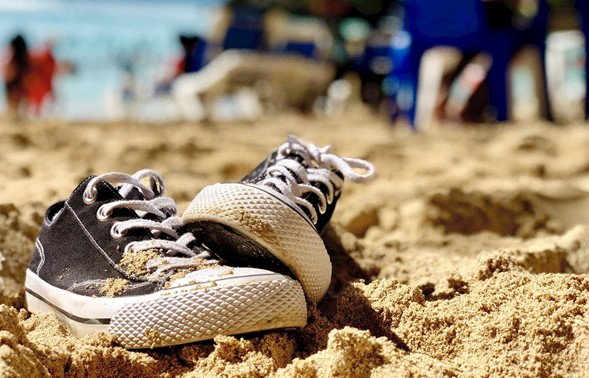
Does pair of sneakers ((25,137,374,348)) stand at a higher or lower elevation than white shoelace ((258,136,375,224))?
lower

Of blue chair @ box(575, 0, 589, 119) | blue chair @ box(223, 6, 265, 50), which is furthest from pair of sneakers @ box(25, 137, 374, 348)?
blue chair @ box(223, 6, 265, 50)

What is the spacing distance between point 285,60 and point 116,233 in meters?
10.5

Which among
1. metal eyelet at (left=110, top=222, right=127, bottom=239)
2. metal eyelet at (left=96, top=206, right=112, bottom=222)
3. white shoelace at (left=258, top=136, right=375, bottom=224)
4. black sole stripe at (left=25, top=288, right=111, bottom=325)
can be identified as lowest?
black sole stripe at (left=25, top=288, right=111, bottom=325)

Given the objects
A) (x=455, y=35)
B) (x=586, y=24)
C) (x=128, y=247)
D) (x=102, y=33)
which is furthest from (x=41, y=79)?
(x=128, y=247)

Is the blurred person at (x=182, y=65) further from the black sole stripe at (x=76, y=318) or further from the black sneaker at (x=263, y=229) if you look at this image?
the black sneaker at (x=263, y=229)

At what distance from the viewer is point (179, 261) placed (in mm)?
1275

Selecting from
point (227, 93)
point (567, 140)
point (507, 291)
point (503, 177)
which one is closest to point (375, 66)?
point (227, 93)

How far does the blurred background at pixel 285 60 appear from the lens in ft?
18.9

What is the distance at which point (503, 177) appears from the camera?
10.2ft

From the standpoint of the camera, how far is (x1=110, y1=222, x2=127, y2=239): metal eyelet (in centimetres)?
133

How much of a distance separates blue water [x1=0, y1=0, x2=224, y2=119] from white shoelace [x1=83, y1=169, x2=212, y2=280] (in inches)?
434

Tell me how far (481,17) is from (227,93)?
6032 mm

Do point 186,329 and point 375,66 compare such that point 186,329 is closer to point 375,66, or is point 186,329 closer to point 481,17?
point 481,17

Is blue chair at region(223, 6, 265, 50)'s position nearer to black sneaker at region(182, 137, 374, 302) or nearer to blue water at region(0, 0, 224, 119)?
blue water at region(0, 0, 224, 119)
